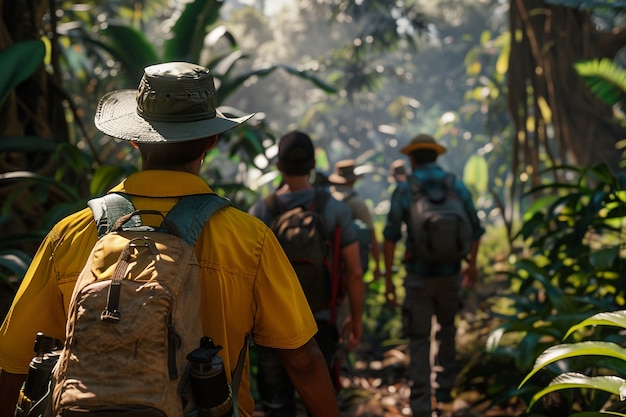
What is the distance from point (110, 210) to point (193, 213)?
22 centimetres

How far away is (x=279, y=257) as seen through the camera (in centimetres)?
170

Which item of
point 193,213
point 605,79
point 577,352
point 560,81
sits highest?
point 560,81

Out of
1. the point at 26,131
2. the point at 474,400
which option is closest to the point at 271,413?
the point at 474,400

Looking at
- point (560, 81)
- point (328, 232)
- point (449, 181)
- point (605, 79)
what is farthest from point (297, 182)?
point (560, 81)

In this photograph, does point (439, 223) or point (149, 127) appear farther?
point (439, 223)

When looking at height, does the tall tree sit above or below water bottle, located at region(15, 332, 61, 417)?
above

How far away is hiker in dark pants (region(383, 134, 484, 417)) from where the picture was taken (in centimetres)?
417

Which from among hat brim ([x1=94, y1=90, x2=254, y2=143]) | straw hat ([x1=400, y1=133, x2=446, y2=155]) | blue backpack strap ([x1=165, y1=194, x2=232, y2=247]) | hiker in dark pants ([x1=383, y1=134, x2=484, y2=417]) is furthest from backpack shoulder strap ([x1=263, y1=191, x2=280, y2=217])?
blue backpack strap ([x1=165, y1=194, x2=232, y2=247])

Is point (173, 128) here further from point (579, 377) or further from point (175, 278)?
point (579, 377)

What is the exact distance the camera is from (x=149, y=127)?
1.68m

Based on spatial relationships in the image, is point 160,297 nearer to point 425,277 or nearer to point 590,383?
point 590,383

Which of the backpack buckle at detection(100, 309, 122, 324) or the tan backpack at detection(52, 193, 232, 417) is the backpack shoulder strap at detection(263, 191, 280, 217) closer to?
the tan backpack at detection(52, 193, 232, 417)

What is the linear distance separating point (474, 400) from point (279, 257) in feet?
10.6

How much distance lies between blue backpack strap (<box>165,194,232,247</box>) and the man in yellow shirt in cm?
3
